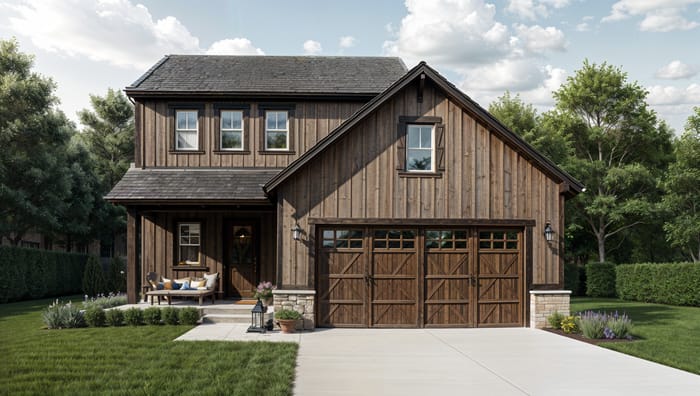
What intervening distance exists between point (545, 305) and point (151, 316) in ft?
32.5

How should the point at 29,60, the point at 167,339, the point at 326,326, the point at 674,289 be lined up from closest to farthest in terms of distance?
the point at 167,339 → the point at 326,326 → the point at 674,289 → the point at 29,60

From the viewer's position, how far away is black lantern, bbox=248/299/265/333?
1338 cm

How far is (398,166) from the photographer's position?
1445 cm

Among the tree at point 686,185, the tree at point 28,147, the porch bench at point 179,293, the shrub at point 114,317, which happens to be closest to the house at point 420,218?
the porch bench at point 179,293

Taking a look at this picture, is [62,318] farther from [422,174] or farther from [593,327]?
[593,327]

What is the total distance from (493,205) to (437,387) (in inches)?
283

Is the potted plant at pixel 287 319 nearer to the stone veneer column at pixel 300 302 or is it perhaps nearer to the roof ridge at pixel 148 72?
the stone veneer column at pixel 300 302

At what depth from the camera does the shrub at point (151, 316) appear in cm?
1434

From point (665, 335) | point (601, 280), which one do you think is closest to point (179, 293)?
point (665, 335)

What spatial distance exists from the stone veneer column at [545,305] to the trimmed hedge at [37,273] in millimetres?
18729

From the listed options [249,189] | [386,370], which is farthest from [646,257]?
[386,370]

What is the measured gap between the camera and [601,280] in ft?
90.1

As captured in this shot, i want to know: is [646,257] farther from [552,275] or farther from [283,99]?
[283,99]

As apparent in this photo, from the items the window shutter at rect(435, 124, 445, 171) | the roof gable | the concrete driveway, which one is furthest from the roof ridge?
the concrete driveway
